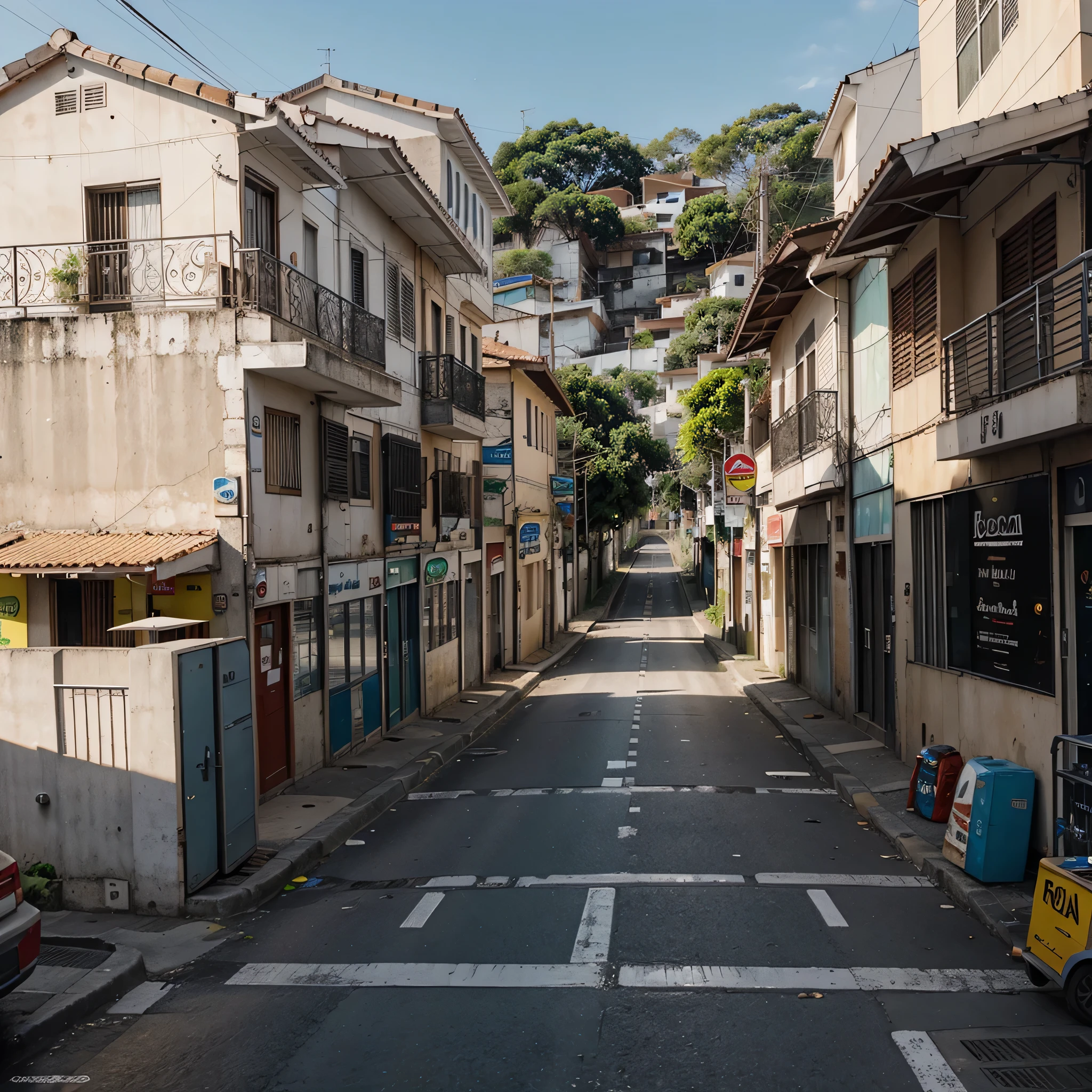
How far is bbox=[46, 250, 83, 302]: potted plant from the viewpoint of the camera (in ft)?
41.2

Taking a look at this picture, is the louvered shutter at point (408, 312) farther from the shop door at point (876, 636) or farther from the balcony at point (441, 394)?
the shop door at point (876, 636)

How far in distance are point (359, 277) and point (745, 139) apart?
285 ft

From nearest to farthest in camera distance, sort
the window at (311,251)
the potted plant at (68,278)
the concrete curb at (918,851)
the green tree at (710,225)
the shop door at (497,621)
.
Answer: the concrete curb at (918,851), the potted plant at (68,278), the window at (311,251), the shop door at (497,621), the green tree at (710,225)

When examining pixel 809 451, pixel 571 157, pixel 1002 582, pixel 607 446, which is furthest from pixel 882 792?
pixel 571 157

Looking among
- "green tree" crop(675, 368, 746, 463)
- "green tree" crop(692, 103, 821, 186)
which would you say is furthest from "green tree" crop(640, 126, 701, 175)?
"green tree" crop(675, 368, 746, 463)

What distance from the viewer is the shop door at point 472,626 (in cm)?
2475

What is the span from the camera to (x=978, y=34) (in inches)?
452

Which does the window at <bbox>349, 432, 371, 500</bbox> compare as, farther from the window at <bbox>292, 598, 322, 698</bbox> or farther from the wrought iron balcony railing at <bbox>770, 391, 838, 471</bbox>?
the wrought iron balcony railing at <bbox>770, 391, 838, 471</bbox>

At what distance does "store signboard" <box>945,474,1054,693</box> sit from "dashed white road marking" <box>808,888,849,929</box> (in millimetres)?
2741

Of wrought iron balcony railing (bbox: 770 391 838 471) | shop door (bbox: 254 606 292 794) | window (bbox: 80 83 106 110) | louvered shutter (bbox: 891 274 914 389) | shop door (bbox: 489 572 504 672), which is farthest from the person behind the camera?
shop door (bbox: 489 572 504 672)

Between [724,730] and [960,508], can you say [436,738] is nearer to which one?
[724,730]

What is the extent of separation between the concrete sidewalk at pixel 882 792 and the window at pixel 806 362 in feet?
21.1

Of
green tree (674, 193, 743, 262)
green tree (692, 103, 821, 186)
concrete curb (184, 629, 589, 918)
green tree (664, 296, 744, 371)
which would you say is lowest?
concrete curb (184, 629, 589, 918)

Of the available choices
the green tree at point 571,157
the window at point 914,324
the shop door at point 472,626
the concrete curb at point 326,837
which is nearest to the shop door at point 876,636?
the window at point 914,324
